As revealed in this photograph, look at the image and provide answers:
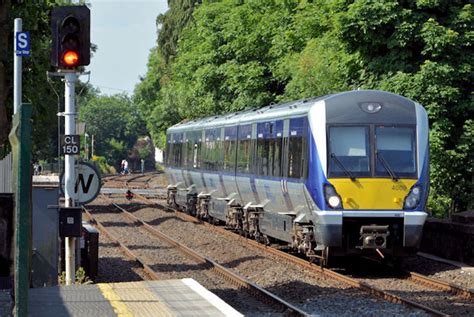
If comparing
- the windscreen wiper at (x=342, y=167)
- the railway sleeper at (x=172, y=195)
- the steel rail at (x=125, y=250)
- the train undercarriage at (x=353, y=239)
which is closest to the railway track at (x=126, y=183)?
the railway sleeper at (x=172, y=195)

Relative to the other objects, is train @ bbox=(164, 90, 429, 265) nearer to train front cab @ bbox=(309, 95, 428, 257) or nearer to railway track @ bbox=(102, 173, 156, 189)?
train front cab @ bbox=(309, 95, 428, 257)

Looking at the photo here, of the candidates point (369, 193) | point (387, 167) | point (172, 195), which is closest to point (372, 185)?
point (369, 193)

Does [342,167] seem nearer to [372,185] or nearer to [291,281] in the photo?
[372,185]

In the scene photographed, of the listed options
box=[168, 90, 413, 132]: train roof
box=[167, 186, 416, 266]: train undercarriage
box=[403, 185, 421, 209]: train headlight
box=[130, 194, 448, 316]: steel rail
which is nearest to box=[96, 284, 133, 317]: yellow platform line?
box=[130, 194, 448, 316]: steel rail

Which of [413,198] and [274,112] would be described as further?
[274,112]

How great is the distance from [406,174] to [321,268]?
2.24 meters

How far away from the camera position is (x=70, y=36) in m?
12.9

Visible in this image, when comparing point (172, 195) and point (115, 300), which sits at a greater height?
point (172, 195)

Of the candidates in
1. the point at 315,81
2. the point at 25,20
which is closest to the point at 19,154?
the point at 25,20

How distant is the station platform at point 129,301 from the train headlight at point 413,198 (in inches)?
245

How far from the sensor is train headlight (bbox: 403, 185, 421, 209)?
56.6 ft

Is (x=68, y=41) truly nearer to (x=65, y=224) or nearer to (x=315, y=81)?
(x=65, y=224)

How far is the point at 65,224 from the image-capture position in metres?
13.9

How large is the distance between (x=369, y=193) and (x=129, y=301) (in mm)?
7413
